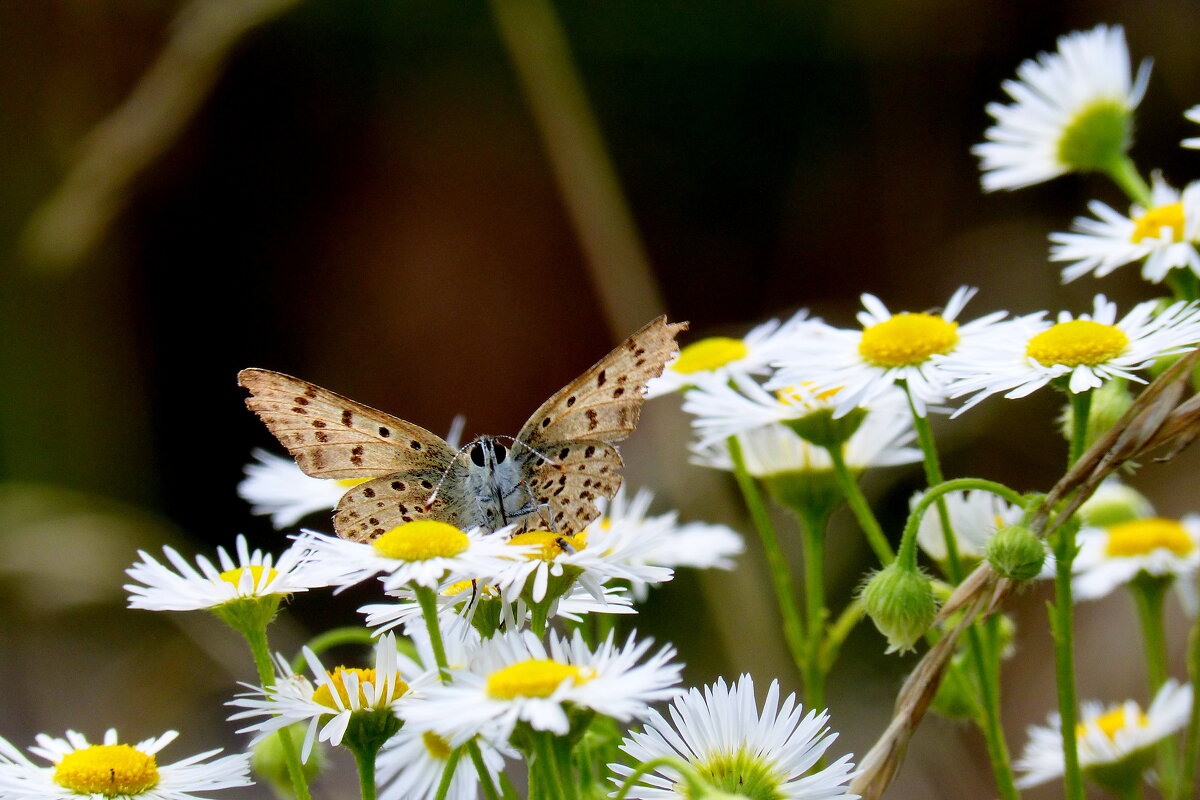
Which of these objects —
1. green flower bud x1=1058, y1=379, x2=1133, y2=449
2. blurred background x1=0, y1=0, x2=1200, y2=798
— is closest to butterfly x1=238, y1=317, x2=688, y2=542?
green flower bud x1=1058, y1=379, x2=1133, y2=449

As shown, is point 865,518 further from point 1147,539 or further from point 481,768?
point 1147,539

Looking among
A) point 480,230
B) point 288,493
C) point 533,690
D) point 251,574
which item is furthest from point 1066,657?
point 480,230

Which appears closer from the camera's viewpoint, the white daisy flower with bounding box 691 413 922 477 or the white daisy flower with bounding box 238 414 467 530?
the white daisy flower with bounding box 691 413 922 477

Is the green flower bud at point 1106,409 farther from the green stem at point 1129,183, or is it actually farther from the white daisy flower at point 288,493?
the white daisy flower at point 288,493

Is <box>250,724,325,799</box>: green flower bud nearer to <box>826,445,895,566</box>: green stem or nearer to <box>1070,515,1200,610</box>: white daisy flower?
<box>826,445,895,566</box>: green stem

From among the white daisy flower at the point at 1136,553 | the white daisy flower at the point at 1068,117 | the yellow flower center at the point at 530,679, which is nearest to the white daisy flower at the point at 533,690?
the yellow flower center at the point at 530,679
